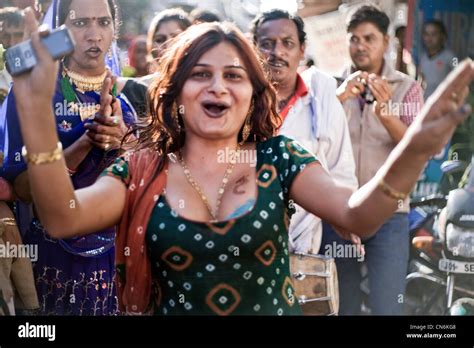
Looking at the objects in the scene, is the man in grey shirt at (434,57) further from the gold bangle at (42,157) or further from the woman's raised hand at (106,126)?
the gold bangle at (42,157)

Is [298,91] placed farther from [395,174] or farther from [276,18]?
[395,174]

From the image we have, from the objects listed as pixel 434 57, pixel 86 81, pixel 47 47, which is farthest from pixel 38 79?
pixel 434 57

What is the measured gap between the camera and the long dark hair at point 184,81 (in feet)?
7.91

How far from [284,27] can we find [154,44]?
0.49m

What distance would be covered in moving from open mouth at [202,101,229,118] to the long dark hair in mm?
92

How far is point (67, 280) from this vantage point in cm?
336

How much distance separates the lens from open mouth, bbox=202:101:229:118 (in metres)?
2.40

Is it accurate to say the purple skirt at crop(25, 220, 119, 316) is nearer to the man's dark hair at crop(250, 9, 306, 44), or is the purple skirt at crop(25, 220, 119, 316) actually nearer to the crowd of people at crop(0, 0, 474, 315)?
the crowd of people at crop(0, 0, 474, 315)

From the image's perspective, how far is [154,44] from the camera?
3469mm

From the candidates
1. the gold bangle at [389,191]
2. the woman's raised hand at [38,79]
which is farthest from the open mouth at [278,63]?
the woman's raised hand at [38,79]

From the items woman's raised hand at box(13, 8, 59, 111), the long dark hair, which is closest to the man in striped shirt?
the long dark hair

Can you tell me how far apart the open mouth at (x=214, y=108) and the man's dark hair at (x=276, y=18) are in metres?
1.08
